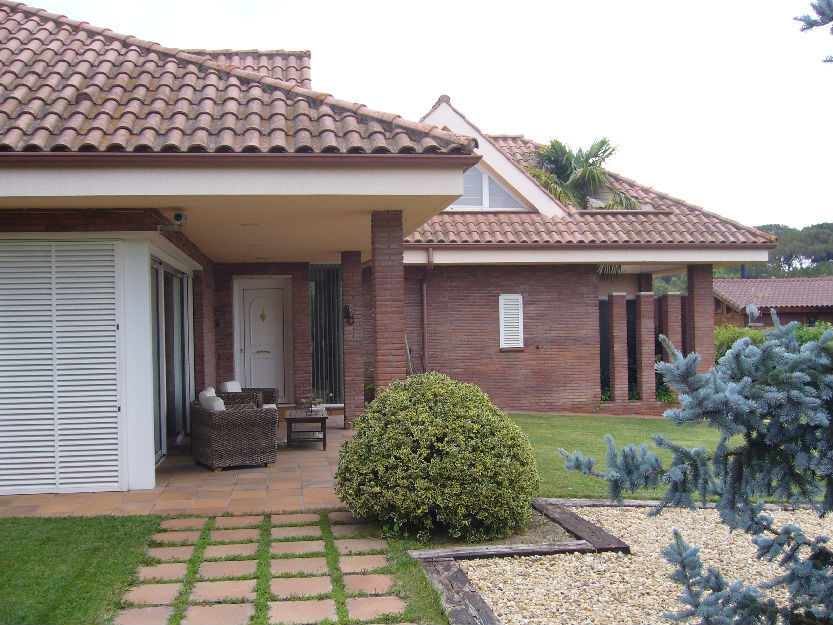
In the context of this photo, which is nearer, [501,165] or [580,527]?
[580,527]

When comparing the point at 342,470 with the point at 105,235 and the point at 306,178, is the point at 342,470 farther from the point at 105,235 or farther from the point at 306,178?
the point at 105,235

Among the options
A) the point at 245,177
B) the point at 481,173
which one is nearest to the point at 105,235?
the point at 245,177

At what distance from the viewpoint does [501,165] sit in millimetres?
16875

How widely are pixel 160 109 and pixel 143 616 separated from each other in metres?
5.01

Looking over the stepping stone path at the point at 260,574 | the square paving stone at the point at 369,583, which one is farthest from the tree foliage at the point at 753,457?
the square paving stone at the point at 369,583

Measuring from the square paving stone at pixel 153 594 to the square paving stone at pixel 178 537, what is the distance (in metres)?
1.02

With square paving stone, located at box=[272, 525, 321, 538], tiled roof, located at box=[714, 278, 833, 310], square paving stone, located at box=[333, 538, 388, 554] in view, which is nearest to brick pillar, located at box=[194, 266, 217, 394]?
square paving stone, located at box=[272, 525, 321, 538]

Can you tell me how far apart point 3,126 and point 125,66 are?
2.09 meters

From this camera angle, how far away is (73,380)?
26.0ft

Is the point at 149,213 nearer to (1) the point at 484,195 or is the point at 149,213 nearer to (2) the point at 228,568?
(2) the point at 228,568

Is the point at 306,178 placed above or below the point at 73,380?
above

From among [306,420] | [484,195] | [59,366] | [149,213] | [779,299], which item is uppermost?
[484,195]

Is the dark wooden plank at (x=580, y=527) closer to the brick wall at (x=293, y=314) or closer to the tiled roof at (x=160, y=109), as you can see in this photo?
the tiled roof at (x=160, y=109)

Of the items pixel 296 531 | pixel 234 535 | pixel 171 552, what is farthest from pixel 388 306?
pixel 171 552
